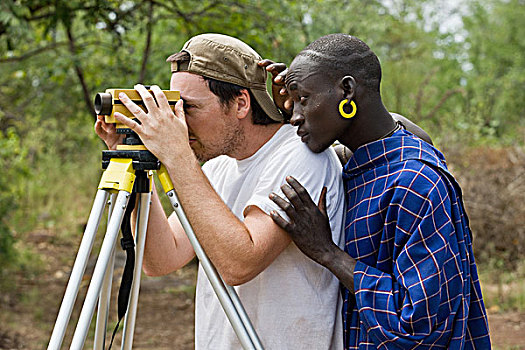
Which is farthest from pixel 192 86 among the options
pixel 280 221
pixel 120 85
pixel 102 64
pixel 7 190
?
pixel 7 190

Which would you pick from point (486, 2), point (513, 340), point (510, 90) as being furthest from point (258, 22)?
point (486, 2)

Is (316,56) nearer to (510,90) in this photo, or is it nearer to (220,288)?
(220,288)

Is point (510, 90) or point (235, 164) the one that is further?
point (510, 90)

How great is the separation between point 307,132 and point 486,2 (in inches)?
715

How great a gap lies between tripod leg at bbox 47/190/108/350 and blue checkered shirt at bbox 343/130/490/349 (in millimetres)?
657

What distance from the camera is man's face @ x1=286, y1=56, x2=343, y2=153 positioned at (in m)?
1.72

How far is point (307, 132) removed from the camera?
178cm

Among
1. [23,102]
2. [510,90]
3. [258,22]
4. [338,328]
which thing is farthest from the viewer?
[510,90]

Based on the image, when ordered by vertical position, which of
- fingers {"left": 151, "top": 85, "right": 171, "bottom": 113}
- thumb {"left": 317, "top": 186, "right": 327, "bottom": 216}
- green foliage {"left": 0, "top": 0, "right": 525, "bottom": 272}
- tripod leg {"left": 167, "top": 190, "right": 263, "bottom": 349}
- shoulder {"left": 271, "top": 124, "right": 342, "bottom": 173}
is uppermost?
green foliage {"left": 0, "top": 0, "right": 525, "bottom": 272}

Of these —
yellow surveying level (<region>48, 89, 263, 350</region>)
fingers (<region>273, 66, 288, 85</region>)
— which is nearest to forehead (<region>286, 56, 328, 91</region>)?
fingers (<region>273, 66, 288, 85</region>)

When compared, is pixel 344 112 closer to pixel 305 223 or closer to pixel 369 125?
pixel 369 125

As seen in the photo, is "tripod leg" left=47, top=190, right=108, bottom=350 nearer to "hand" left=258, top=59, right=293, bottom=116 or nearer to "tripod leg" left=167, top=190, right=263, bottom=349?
"tripod leg" left=167, top=190, right=263, bottom=349

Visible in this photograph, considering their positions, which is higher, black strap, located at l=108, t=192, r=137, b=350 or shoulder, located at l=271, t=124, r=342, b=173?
shoulder, located at l=271, t=124, r=342, b=173

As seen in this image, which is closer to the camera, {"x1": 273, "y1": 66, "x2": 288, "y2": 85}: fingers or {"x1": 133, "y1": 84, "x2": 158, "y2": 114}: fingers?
{"x1": 133, "y1": 84, "x2": 158, "y2": 114}: fingers
